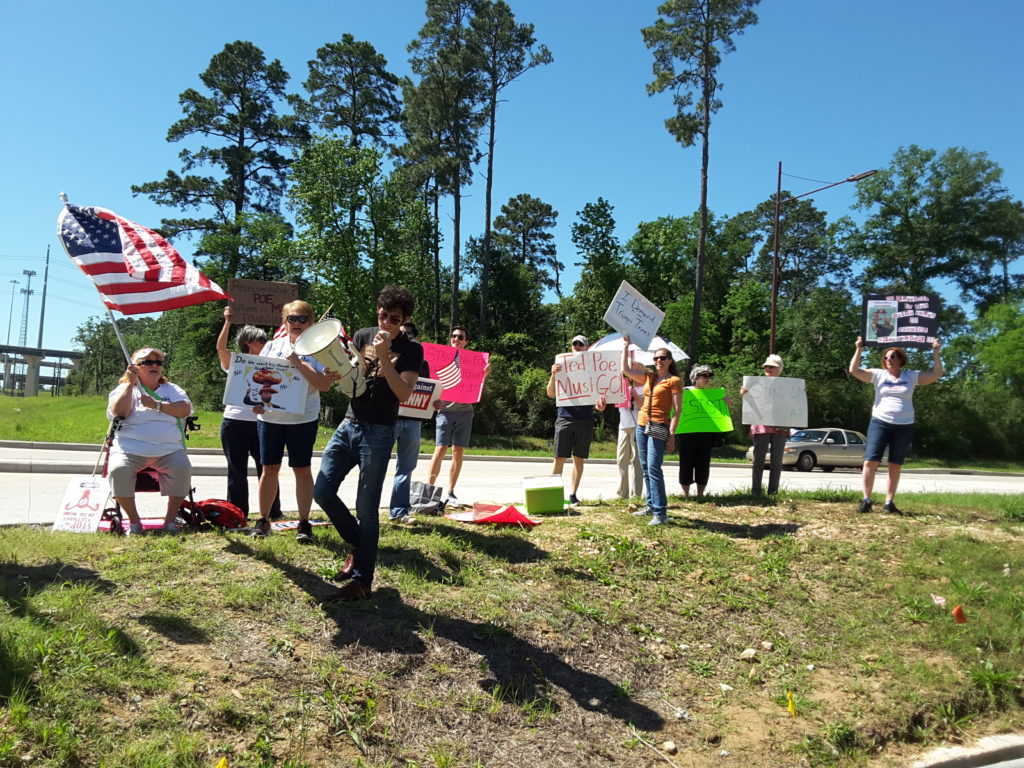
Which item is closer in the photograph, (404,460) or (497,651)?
(497,651)

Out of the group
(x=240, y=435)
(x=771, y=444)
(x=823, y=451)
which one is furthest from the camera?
(x=823, y=451)

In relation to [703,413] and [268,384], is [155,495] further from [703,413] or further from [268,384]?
[703,413]

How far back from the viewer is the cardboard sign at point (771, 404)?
29.1 ft

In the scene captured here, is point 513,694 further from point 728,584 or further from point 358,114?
point 358,114

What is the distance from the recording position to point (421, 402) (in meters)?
6.41

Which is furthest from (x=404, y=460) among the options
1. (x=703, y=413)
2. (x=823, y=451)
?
(x=823, y=451)

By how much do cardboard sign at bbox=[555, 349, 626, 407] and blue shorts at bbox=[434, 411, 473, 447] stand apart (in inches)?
50.3

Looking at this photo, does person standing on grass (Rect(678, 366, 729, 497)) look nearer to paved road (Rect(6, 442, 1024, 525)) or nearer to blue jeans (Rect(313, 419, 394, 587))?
paved road (Rect(6, 442, 1024, 525))

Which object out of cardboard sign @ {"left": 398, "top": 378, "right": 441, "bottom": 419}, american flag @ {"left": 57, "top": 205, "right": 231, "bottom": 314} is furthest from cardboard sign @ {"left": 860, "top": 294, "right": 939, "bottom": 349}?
american flag @ {"left": 57, "top": 205, "right": 231, "bottom": 314}

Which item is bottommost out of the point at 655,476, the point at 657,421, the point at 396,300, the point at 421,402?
the point at 655,476

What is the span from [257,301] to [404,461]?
212 cm

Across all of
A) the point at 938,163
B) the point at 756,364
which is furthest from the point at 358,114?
the point at 938,163

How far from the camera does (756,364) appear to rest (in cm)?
4072

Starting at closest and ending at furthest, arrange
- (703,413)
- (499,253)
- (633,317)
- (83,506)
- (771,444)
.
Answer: (83,506), (633,317), (703,413), (771,444), (499,253)
